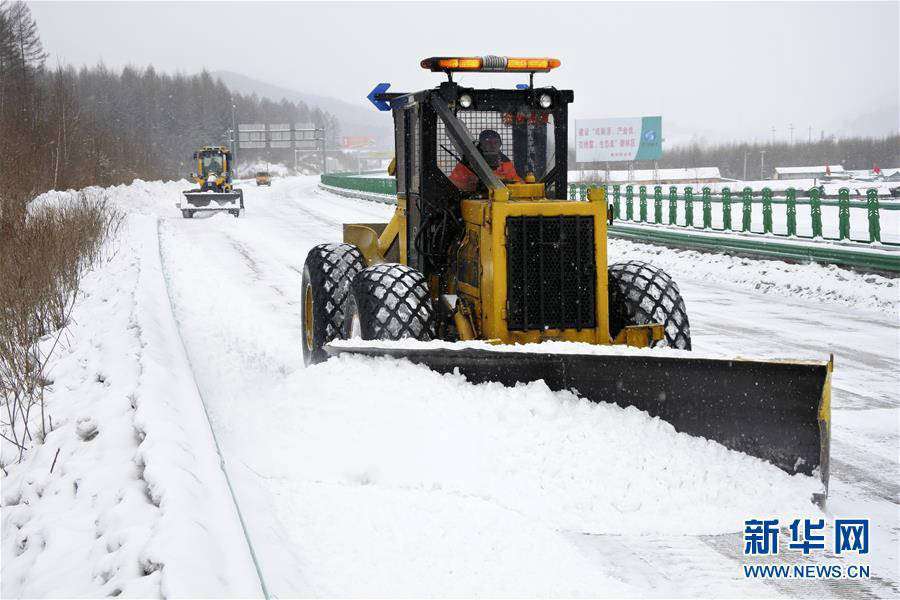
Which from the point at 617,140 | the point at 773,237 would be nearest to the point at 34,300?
the point at 773,237

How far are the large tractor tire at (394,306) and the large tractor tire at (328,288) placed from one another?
3.32 ft

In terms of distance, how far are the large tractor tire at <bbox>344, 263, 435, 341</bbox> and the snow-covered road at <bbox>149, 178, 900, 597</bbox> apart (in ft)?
2.20

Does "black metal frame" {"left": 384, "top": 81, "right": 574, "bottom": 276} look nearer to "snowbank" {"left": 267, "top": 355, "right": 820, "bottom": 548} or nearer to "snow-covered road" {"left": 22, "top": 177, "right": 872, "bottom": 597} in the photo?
"snow-covered road" {"left": 22, "top": 177, "right": 872, "bottom": 597}

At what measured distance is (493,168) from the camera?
7.45 metres

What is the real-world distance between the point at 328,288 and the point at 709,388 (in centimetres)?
386

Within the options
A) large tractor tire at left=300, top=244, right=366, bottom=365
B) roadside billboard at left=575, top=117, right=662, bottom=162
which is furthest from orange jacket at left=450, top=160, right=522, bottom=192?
A: roadside billboard at left=575, top=117, right=662, bottom=162

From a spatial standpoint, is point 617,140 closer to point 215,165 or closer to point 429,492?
point 215,165

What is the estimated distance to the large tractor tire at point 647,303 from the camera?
22.3 ft

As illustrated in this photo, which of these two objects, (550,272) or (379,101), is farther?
(379,101)

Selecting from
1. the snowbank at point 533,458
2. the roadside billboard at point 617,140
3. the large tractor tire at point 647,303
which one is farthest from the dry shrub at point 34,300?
the roadside billboard at point 617,140

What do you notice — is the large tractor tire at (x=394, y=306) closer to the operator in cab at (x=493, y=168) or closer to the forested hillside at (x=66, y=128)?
the operator in cab at (x=493, y=168)

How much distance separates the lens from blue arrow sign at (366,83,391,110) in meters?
8.55

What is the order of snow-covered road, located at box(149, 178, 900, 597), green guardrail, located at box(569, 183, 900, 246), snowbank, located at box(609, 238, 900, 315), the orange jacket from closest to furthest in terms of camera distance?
snow-covered road, located at box(149, 178, 900, 597)
the orange jacket
snowbank, located at box(609, 238, 900, 315)
green guardrail, located at box(569, 183, 900, 246)

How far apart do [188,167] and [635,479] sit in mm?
125284
